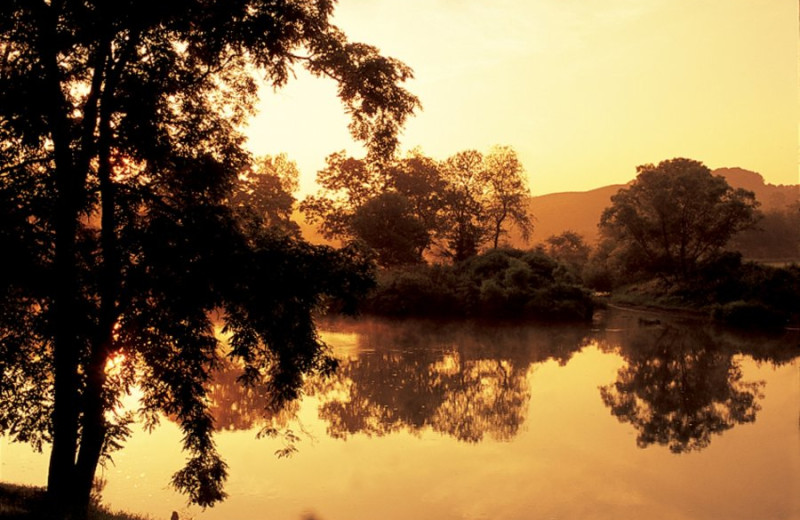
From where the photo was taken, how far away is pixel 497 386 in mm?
25859

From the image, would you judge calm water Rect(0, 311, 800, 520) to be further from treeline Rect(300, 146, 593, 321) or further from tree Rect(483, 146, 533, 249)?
tree Rect(483, 146, 533, 249)

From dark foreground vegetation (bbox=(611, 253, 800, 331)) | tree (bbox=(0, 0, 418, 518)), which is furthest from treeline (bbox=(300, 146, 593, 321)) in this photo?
tree (bbox=(0, 0, 418, 518))

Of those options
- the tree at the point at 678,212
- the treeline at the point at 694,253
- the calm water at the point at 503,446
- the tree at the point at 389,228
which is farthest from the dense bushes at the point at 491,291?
the calm water at the point at 503,446

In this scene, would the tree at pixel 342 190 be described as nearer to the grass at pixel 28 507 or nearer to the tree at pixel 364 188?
the tree at pixel 364 188

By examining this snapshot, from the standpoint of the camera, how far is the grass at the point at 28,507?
10508 mm

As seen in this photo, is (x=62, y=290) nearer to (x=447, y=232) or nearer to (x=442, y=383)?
(x=442, y=383)

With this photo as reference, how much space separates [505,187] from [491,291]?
2656 centimetres

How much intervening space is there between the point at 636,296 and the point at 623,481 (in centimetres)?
5442

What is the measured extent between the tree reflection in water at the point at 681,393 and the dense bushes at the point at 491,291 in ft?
41.2

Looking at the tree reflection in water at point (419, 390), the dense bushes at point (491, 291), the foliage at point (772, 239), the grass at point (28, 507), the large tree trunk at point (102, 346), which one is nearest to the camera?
the grass at point (28, 507)

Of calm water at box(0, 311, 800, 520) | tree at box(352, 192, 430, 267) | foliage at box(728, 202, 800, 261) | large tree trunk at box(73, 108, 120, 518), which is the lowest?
calm water at box(0, 311, 800, 520)

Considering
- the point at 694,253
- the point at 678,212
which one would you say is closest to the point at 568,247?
the point at 694,253

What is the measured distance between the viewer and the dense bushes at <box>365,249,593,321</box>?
165ft

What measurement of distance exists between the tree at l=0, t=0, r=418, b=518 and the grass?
1.09ft
